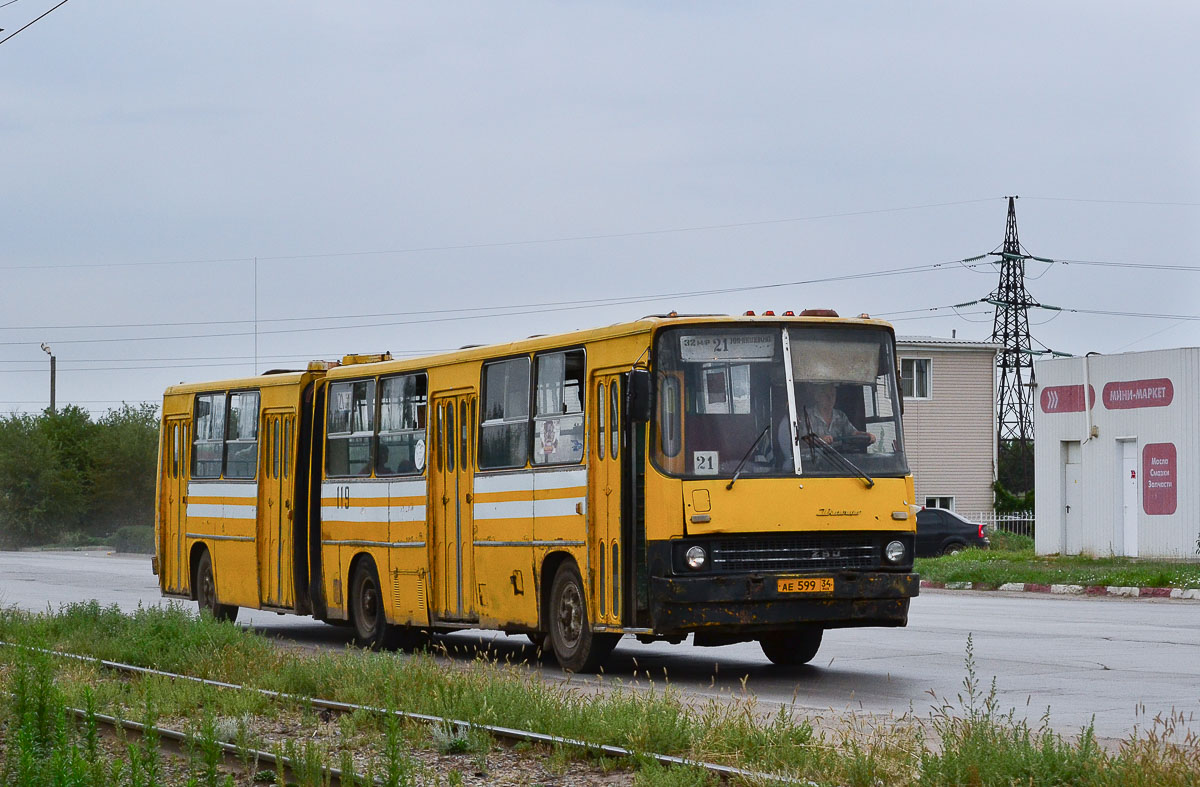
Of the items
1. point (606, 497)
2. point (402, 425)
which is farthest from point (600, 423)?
point (402, 425)

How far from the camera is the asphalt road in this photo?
12.1 metres

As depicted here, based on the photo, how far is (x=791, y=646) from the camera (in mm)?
15438

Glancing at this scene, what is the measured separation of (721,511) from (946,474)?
146 feet

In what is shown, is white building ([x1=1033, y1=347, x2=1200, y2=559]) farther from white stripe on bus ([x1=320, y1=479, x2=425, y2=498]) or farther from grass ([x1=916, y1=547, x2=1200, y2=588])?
white stripe on bus ([x1=320, y1=479, x2=425, y2=498])

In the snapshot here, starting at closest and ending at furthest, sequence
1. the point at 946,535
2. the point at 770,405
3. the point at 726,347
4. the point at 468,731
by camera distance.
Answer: the point at 468,731 → the point at 770,405 → the point at 726,347 → the point at 946,535

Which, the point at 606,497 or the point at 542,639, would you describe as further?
the point at 542,639

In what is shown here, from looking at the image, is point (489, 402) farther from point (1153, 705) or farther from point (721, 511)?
point (1153, 705)

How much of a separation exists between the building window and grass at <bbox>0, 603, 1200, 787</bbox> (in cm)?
4197

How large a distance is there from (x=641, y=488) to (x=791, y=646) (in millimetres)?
2749

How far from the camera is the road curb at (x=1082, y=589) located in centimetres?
2702

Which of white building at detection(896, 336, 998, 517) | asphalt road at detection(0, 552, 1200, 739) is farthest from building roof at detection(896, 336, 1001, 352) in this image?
asphalt road at detection(0, 552, 1200, 739)

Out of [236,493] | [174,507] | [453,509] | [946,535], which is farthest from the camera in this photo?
[946,535]

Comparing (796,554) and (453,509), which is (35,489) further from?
(796,554)

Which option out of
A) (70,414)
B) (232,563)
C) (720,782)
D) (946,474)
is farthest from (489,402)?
(70,414)
